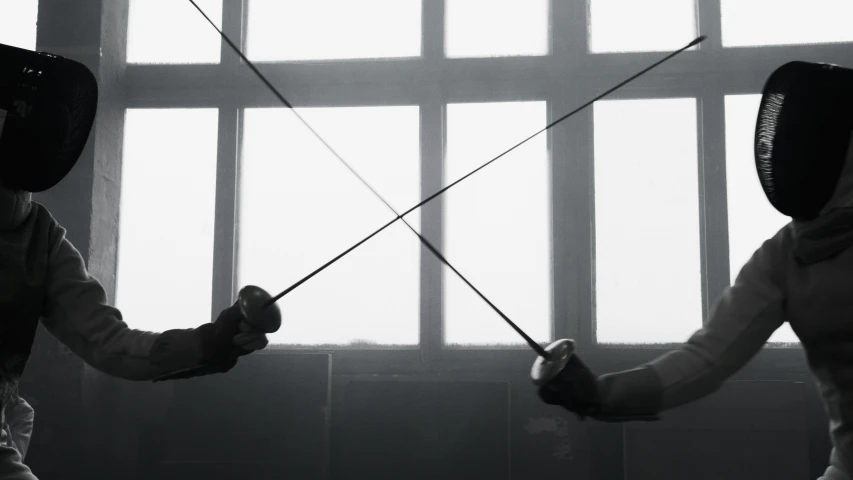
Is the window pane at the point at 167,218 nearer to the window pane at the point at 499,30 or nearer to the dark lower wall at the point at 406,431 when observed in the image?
the dark lower wall at the point at 406,431

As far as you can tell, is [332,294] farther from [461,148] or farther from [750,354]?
[750,354]

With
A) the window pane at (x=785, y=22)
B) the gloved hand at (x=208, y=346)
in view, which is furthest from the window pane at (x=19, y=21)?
the window pane at (x=785, y=22)

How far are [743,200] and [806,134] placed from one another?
231 cm

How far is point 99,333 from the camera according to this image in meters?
1.45

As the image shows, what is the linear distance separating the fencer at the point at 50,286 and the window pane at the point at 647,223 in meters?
2.57

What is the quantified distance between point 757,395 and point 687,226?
87 cm

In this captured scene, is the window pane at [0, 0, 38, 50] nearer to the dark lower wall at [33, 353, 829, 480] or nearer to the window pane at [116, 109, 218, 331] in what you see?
the window pane at [116, 109, 218, 331]

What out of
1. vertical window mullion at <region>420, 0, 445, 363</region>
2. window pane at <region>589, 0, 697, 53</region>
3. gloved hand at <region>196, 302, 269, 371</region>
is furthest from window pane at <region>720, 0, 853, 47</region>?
gloved hand at <region>196, 302, 269, 371</region>

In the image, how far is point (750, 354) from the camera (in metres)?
1.45

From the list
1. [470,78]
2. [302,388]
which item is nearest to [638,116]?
[470,78]

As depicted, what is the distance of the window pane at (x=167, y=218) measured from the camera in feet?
12.6

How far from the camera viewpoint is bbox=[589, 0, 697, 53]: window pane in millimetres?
3789

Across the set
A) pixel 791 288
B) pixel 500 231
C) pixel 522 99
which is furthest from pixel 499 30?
pixel 791 288

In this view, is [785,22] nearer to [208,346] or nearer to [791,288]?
[791,288]
